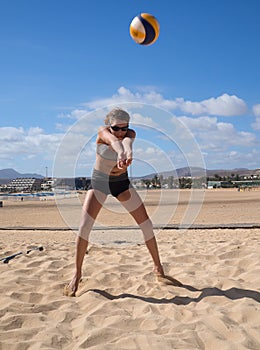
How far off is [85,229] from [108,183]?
1.80ft

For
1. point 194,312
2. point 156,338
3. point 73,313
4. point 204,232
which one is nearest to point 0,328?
point 73,313

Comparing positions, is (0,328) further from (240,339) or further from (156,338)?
(240,339)

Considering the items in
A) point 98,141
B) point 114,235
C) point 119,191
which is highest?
point 98,141

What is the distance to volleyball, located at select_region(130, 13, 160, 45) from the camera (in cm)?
529

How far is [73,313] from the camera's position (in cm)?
360

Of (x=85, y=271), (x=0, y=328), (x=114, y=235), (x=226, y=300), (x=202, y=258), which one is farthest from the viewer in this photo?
(x=114, y=235)

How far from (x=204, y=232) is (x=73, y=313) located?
7063 millimetres

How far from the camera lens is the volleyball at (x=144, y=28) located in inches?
208

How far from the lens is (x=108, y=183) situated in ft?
13.9

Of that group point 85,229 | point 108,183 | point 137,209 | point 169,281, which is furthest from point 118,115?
point 169,281

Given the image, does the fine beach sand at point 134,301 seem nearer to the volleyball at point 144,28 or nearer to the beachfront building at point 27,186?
the volleyball at point 144,28

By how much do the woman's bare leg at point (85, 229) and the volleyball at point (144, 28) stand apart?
2393 millimetres

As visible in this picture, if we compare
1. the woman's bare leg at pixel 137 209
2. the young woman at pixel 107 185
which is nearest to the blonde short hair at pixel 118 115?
the young woman at pixel 107 185

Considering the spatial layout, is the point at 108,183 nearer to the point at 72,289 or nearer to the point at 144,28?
the point at 72,289
